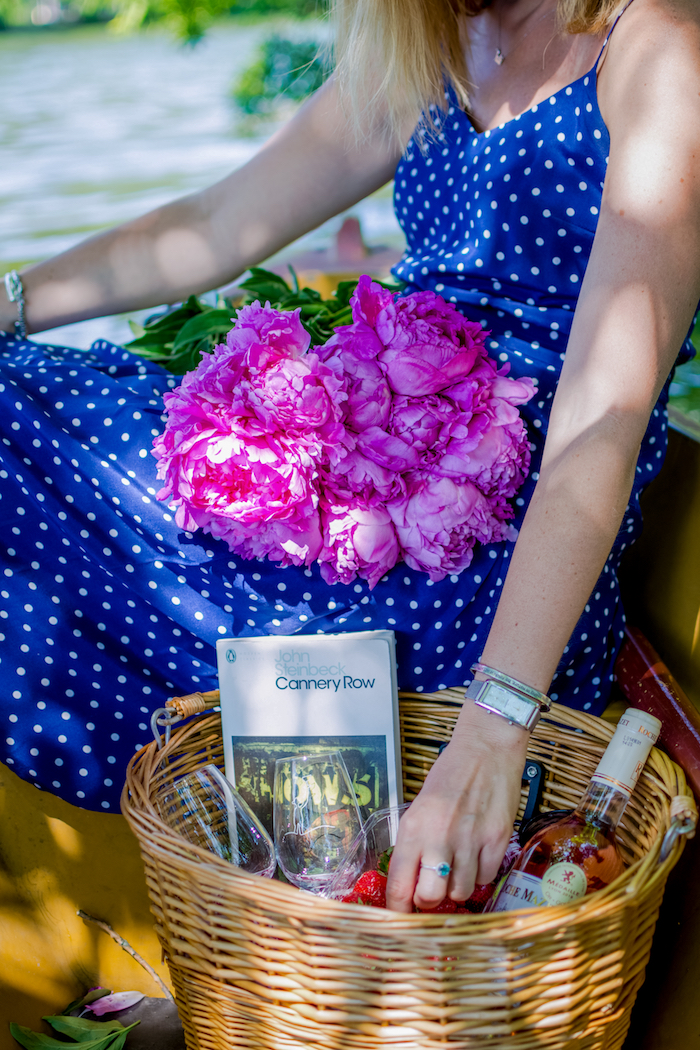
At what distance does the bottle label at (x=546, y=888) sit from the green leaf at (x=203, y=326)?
2.64 feet

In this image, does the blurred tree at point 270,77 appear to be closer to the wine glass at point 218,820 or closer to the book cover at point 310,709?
the book cover at point 310,709

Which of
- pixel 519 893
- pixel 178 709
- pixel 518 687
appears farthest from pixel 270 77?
pixel 519 893

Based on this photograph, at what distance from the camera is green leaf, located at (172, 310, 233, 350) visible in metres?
1.22

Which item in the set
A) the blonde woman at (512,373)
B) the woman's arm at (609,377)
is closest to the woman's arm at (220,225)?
the blonde woman at (512,373)

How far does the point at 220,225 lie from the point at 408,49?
40 centimetres

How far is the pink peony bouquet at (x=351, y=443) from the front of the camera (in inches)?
34.3

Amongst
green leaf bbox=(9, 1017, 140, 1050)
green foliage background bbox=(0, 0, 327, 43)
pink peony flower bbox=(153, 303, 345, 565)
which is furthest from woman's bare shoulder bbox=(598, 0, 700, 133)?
green foliage background bbox=(0, 0, 327, 43)

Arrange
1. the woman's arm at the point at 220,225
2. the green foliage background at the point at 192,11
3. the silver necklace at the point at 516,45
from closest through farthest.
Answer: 1. the silver necklace at the point at 516,45
2. the woman's arm at the point at 220,225
3. the green foliage background at the point at 192,11

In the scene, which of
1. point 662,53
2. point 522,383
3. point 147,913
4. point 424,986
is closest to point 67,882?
point 147,913

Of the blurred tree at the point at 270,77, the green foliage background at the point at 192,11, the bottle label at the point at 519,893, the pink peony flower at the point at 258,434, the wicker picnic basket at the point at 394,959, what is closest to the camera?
the wicker picnic basket at the point at 394,959

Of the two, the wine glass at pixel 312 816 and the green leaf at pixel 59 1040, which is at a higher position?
the wine glass at pixel 312 816

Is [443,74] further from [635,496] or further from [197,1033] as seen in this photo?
[197,1033]

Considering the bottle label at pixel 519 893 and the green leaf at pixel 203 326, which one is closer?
the bottle label at pixel 519 893

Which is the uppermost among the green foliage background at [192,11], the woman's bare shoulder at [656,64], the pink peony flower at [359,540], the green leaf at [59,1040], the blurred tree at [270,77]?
the green foliage background at [192,11]
